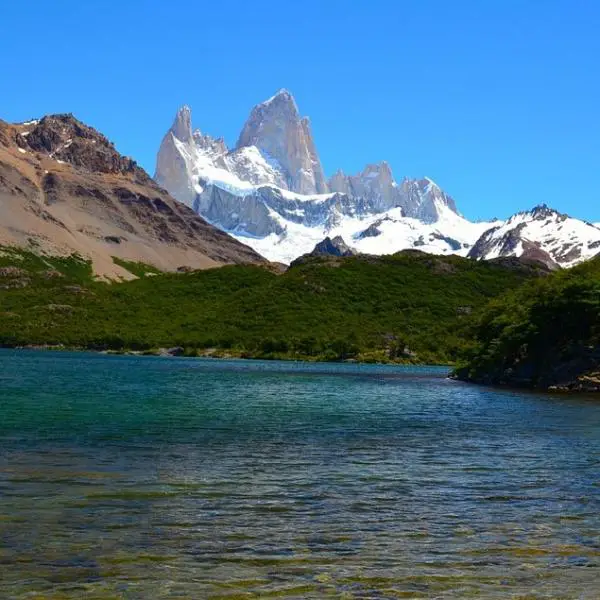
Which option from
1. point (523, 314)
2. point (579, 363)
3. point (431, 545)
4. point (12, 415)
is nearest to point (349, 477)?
point (431, 545)

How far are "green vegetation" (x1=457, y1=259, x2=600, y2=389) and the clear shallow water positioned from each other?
145 ft

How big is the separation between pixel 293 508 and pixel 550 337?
81262 mm

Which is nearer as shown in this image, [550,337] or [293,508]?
[293,508]

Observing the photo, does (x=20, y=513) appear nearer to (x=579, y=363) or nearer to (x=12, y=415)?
(x=12, y=415)

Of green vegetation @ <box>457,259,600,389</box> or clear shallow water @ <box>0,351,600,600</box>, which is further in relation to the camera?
green vegetation @ <box>457,259,600,389</box>

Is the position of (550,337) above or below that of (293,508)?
above

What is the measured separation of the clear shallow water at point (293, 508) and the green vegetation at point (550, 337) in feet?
145

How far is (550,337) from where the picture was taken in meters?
98.9

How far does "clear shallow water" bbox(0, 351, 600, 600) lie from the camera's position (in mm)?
16281

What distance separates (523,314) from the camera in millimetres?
107938

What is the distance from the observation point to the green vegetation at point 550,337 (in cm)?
9262

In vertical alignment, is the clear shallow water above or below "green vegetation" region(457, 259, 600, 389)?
below

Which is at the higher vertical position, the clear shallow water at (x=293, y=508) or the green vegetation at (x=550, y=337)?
the green vegetation at (x=550, y=337)

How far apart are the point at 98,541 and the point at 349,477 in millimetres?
12208
